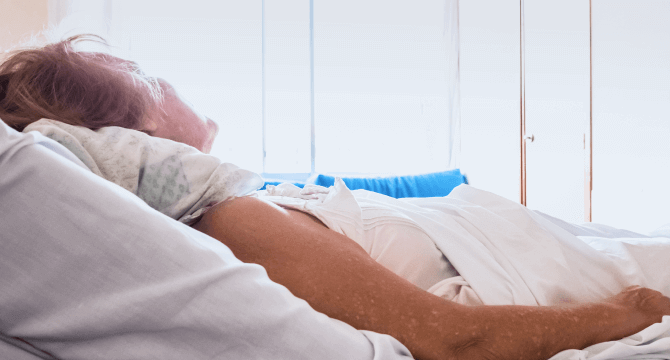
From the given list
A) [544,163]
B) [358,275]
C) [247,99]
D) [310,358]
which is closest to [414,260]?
[358,275]

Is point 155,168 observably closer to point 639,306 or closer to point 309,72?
point 639,306

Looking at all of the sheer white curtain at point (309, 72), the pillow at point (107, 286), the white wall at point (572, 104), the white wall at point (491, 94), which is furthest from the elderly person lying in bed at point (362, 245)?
the sheer white curtain at point (309, 72)

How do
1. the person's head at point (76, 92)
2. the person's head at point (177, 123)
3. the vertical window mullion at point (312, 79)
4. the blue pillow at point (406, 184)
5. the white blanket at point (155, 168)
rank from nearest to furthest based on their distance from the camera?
1. the white blanket at point (155, 168)
2. the person's head at point (76, 92)
3. the person's head at point (177, 123)
4. the blue pillow at point (406, 184)
5. the vertical window mullion at point (312, 79)

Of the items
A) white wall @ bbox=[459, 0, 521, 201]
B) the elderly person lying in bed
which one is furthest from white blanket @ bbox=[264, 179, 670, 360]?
white wall @ bbox=[459, 0, 521, 201]

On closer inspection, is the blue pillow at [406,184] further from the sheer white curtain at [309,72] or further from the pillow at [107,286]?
the pillow at [107,286]

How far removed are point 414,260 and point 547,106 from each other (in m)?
2.63

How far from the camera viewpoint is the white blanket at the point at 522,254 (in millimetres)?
763

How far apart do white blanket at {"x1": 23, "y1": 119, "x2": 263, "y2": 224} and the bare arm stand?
5cm

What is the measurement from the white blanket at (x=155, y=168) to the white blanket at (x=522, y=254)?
167mm

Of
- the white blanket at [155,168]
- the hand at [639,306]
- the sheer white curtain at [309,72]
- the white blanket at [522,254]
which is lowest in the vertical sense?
the hand at [639,306]

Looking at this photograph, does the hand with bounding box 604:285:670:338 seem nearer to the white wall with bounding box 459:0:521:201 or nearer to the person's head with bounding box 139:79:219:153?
the person's head with bounding box 139:79:219:153

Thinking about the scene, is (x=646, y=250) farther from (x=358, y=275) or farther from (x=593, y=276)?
(x=358, y=275)

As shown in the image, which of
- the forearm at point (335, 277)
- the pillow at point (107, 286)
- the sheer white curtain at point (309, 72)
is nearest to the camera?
the pillow at point (107, 286)

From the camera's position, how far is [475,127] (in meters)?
3.76
